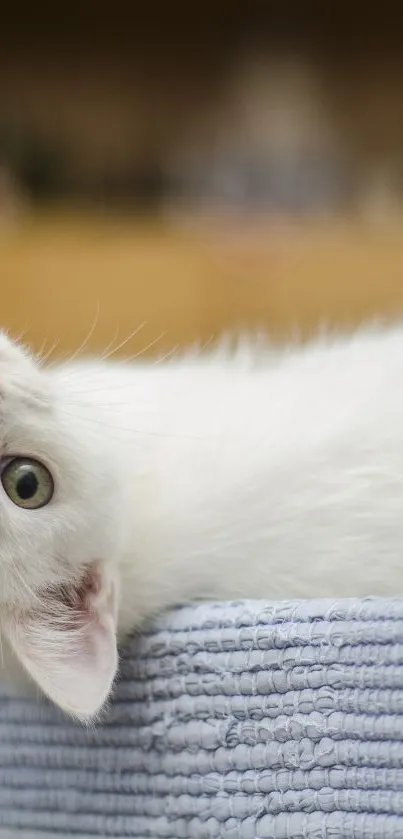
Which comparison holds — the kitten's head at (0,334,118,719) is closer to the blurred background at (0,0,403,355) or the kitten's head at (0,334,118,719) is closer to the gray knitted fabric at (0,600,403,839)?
the gray knitted fabric at (0,600,403,839)

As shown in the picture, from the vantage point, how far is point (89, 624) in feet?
2.14

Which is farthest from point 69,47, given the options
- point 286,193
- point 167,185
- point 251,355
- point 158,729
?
point 158,729

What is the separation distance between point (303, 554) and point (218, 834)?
20 centimetres

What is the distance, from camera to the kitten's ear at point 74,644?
1.95 ft

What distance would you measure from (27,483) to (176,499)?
13 cm

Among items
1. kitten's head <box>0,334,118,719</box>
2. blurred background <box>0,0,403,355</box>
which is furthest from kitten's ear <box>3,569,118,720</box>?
blurred background <box>0,0,403,355</box>

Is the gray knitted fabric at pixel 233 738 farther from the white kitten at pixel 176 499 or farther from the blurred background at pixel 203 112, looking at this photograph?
the blurred background at pixel 203 112

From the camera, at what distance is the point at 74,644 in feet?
2.09

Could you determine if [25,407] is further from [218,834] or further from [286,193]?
[286,193]

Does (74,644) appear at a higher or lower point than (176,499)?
lower

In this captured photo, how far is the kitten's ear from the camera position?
595 mm

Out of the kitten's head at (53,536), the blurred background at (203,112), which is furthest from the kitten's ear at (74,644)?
the blurred background at (203,112)

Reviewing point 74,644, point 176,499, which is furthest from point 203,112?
point 74,644

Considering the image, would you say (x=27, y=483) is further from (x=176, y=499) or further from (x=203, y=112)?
(x=203, y=112)
